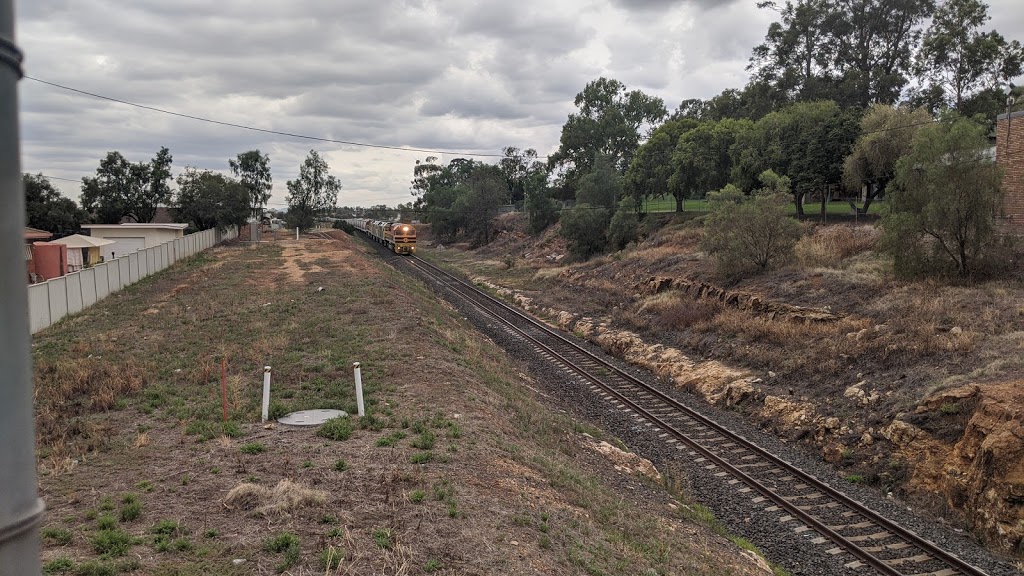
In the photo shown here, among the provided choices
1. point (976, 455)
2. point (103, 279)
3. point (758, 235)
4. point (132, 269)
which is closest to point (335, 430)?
point (976, 455)

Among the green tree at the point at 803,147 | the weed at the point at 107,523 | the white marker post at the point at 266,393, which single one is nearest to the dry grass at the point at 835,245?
the green tree at the point at 803,147

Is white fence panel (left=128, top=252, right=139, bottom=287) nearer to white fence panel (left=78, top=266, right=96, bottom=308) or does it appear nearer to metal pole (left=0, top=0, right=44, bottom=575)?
white fence panel (left=78, top=266, right=96, bottom=308)

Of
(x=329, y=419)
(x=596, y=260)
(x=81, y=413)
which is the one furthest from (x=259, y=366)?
(x=596, y=260)

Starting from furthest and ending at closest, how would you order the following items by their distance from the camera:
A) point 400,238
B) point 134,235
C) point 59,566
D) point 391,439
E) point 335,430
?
1. point 400,238
2. point 134,235
3. point 335,430
4. point 391,439
5. point 59,566

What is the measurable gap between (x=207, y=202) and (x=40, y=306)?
43.3m

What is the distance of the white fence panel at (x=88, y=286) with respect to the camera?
1125 inches

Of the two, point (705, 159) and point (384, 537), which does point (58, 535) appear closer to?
point (384, 537)

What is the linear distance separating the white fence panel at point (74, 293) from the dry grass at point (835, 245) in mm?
31237

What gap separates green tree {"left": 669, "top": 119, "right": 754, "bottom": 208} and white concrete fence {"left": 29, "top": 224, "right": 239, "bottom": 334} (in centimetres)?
3853

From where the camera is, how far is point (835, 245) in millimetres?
32250

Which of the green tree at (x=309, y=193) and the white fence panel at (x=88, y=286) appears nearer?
the white fence panel at (x=88, y=286)

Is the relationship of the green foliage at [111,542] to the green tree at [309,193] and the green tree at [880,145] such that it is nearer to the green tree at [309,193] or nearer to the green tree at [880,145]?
the green tree at [880,145]

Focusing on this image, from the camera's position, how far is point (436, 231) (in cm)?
9931

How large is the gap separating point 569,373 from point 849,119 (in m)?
29.8
